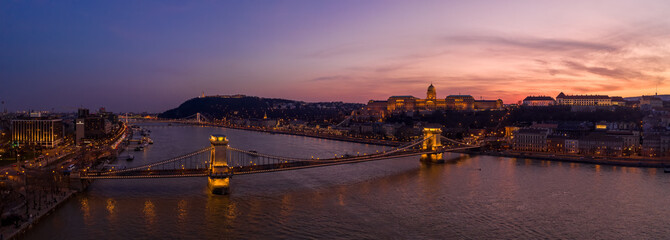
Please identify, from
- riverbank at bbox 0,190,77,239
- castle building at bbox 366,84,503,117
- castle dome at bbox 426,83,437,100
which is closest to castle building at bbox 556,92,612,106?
castle building at bbox 366,84,503,117

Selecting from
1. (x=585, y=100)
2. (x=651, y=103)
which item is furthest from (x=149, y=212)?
(x=585, y=100)

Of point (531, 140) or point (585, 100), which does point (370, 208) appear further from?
point (585, 100)

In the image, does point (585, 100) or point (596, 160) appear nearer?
point (596, 160)

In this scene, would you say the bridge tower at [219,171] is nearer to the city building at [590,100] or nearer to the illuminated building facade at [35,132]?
the illuminated building facade at [35,132]

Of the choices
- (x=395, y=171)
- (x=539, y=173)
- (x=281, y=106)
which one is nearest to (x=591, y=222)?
(x=539, y=173)

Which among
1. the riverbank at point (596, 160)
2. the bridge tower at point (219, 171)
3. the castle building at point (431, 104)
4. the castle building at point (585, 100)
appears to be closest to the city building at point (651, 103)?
the castle building at point (585, 100)

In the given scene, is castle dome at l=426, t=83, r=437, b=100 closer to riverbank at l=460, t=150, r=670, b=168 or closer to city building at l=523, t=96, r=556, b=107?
city building at l=523, t=96, r=556, b=107
